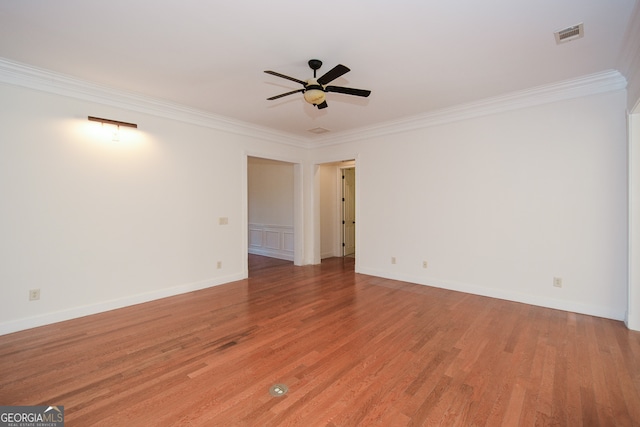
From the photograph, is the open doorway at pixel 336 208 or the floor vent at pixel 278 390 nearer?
the floor vent at pixel 278 390

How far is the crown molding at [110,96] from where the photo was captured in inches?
122

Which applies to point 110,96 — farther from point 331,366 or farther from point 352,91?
point 331,366

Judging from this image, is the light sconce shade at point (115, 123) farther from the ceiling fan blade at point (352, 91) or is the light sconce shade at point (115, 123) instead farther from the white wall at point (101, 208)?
the ceiling fan blade at point (352, 91)

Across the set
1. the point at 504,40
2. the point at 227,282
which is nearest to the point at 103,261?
the point at 227,282

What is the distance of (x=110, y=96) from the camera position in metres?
3.71

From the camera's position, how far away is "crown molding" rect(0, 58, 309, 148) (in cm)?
309

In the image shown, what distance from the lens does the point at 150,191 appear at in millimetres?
4141

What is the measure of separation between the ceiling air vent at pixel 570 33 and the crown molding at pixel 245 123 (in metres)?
1.18

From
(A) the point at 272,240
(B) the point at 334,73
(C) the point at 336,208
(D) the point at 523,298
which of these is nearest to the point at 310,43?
(B) the point at 334,73

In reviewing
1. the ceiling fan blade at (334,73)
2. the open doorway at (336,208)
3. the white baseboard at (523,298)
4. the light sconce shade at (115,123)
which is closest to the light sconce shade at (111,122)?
the light sconce shade at (115,123)

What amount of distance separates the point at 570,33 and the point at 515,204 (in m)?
2.14

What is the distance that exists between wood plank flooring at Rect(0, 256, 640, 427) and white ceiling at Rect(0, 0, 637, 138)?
9.42ft

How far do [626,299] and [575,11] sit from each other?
10.3 feet

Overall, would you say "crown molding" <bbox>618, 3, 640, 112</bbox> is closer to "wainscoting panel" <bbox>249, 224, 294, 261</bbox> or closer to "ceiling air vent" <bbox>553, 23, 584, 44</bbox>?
"ceiling air vent" <bbox>553, 23, 584, 44</bbox>
